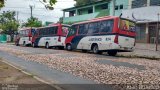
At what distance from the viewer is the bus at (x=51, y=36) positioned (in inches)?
1321

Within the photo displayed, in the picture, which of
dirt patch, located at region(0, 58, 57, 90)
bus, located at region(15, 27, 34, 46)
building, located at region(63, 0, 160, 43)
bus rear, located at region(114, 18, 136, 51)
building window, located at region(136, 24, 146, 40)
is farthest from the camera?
bus, located at region(15, 27, 34, 46)

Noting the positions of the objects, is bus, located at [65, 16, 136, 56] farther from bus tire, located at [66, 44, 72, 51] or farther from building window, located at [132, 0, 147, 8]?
building window, located at [132, 0, 147, 8]

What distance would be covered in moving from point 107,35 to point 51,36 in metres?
12.0

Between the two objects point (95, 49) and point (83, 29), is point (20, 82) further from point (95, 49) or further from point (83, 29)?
point (83, 29)

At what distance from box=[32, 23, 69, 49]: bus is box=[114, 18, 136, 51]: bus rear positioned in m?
10.7

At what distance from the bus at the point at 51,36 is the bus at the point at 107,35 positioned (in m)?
5.05

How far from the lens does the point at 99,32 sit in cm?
2542

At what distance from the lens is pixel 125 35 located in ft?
77.7

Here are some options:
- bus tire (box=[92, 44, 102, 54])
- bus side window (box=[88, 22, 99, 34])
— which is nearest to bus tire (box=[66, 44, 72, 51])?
bus side window (box=[88, 22, 99, 34])

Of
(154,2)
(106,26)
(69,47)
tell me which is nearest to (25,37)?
(69,47)

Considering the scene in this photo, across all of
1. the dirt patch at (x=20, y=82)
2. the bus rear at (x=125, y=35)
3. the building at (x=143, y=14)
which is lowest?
the dirt patch at (x=20, y=82)

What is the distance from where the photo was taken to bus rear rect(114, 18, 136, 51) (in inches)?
920

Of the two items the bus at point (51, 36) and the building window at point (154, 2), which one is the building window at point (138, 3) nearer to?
the building window at point (154, 2)

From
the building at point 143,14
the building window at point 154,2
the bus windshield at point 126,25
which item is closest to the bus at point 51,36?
the building at point 143,14
